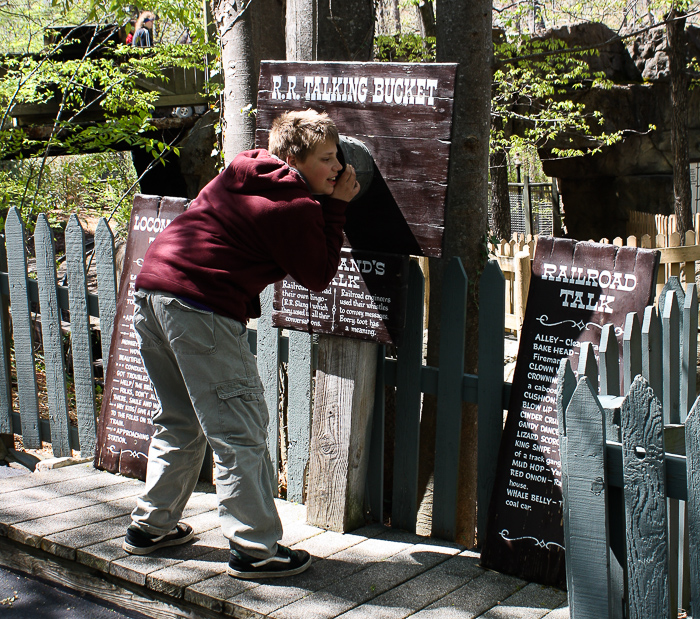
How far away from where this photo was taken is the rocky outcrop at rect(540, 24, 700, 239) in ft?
54.9

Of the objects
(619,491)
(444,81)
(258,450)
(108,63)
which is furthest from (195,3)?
(619,491)

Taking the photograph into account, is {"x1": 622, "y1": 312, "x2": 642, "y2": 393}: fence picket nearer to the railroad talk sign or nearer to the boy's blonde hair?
the railroad talk sign

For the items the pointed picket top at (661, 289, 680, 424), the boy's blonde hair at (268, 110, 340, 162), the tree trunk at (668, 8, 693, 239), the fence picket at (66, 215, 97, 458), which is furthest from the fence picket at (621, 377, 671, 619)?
the tree trunk at (668, 8, 693, 239)

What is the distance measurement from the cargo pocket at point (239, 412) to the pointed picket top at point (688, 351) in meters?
1.70

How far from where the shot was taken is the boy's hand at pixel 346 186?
2732 millimetres

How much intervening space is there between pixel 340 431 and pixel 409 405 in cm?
33

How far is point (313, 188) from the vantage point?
2.74m

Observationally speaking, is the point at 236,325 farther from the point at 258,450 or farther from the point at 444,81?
the point at 444,81

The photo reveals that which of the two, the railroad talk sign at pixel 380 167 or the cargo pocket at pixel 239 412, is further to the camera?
the railroad talk sign at pixel 380 167

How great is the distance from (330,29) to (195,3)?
4.09m

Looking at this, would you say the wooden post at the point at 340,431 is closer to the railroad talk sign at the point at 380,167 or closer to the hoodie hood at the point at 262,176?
the railroad talk sign at the point at 380,167

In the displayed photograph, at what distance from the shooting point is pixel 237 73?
434 centimetres

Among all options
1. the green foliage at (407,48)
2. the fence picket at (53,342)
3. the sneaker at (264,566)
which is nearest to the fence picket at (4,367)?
the fence picket at (53,342)

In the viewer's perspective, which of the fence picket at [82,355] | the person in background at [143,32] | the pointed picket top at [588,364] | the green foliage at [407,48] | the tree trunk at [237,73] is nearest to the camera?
the pointed picket top at [588,364]
